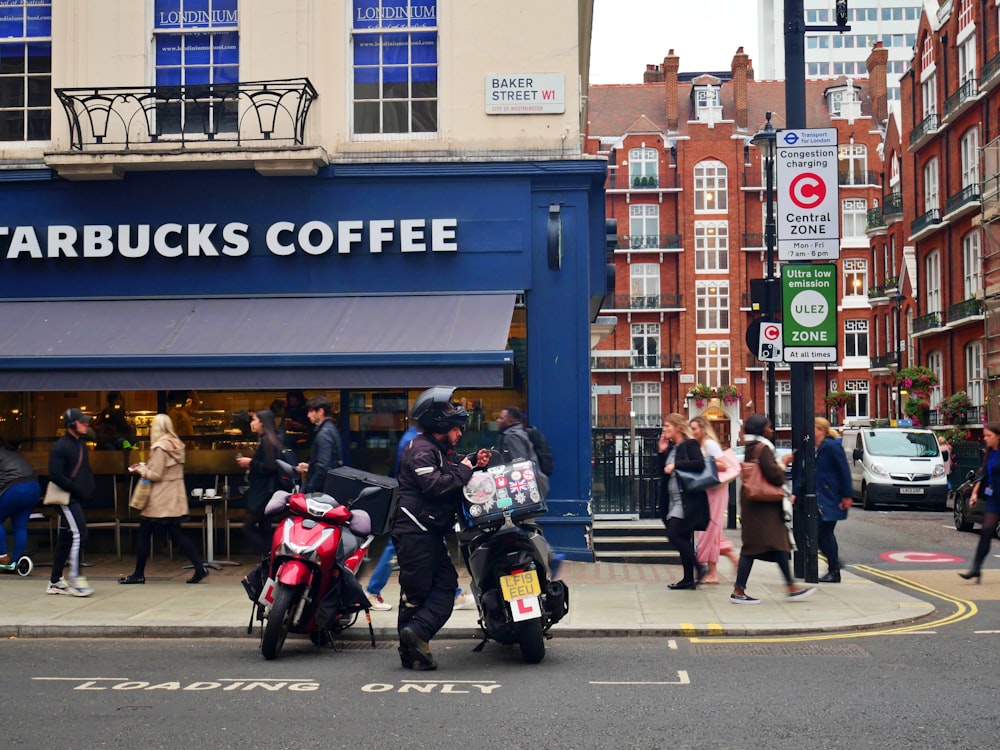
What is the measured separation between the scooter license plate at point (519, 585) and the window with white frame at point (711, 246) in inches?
2254

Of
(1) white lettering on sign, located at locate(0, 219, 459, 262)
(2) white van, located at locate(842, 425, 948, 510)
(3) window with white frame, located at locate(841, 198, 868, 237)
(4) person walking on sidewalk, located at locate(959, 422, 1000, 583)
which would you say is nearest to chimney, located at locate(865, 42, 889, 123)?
(3) window with white frame, located at locate(841, 198, 868, 237)

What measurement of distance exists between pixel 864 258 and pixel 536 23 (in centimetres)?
5468

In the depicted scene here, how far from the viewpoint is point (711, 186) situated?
2509 inches

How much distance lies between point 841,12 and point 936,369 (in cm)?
3434

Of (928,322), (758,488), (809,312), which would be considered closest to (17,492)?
(758,488)

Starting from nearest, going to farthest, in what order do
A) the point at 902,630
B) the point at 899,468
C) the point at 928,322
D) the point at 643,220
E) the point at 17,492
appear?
the point at 902,630 < the point at 17,492 < the point at 899,468 < the point at 928,322 < the point at 643,220

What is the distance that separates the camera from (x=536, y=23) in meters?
14.3

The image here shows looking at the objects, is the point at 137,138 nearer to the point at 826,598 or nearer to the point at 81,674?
the point at 81,674

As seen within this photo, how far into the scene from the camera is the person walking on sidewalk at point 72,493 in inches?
436

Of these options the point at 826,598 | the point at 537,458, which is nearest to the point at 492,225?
the point at 537,458

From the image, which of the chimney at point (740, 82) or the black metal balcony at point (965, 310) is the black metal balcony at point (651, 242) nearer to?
the chimney at point (740, 82)

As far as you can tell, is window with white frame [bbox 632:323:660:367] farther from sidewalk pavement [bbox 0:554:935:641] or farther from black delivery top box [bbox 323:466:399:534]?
black delivery top box [bbox 323:466:399:534]

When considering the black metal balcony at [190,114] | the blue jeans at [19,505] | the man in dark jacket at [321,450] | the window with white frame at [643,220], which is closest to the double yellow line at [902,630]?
the man in dark jacket at [321,450]

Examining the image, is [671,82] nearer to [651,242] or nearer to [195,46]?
[651,242]
